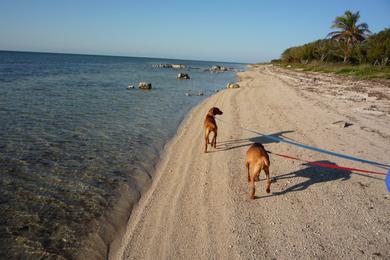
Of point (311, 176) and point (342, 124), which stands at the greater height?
point (342, 124)

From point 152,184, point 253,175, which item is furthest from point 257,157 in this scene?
point 152,184

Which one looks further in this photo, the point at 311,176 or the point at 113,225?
the point at 311,176

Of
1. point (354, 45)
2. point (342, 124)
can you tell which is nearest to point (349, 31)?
point (354, 45)

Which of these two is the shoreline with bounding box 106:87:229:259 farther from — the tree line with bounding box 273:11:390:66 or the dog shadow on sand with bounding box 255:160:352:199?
the tree line with bounding box 273:11:390:66

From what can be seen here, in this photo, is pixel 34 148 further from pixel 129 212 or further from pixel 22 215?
pixel 129 212

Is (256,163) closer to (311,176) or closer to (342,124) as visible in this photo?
(311,176)

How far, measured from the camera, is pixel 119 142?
928 cm

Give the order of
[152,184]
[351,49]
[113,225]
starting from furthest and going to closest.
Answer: [351,49], [152,184], [113,225]

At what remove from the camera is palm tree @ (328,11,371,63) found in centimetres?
4525

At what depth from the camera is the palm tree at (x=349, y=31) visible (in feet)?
148

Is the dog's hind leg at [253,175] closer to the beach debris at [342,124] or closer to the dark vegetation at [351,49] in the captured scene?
the beach debris at [342,124]

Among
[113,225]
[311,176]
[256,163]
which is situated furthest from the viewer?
[311,176]

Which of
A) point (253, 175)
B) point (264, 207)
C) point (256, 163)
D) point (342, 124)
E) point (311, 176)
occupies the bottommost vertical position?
point (264, 207)

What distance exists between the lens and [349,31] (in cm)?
4606
